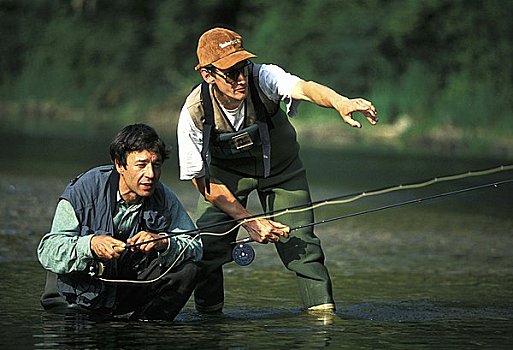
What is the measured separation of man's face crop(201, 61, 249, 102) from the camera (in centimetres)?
743

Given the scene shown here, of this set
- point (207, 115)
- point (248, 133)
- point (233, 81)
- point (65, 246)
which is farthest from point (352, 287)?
point (65, 246)

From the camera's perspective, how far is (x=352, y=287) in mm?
9531

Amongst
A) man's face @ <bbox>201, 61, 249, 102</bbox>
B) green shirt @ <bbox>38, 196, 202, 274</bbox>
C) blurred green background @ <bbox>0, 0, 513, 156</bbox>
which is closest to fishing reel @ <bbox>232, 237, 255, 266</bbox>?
green shirt @ <bbox>38, 196, 202, 274</bbox>

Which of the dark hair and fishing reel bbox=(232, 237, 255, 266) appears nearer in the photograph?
the dark hair

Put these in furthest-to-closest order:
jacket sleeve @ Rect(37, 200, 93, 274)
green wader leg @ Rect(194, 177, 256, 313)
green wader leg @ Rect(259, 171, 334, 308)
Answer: green wader leg @ Rect(194, 177, 256, 313) → green wader leg @ Rect(259, 171, 334, 308) → jacket sleeve @ Rect(37, 200, 93, 274)

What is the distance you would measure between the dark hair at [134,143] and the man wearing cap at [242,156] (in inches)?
19.6

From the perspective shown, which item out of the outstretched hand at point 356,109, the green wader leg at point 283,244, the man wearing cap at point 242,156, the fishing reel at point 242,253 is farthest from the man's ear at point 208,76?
the fishing reel at point 242,253

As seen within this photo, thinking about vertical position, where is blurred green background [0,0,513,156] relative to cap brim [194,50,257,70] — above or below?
above

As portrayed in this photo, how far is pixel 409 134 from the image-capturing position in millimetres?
29656

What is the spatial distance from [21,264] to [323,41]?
90.0ft

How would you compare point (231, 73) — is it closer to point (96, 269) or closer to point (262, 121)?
point (262, 121)

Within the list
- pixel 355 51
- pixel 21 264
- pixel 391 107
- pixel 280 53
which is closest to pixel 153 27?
pixel 280 53

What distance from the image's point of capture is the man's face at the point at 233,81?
7434 mm

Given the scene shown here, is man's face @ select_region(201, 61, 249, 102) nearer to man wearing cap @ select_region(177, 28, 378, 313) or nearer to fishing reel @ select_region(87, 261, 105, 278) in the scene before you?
man wearing cap @ select_region(177, 28, 378, 313)
